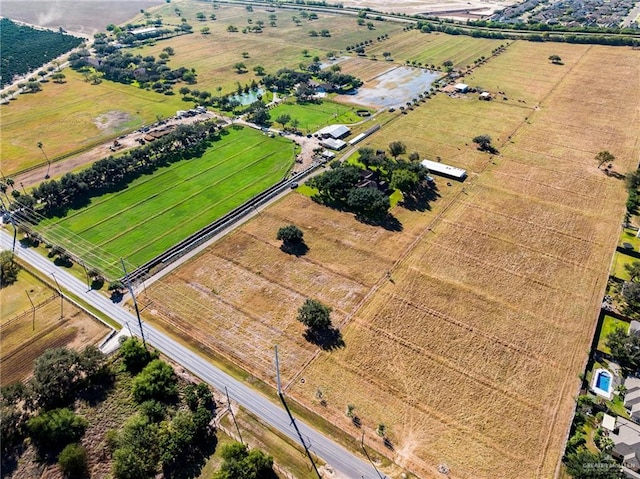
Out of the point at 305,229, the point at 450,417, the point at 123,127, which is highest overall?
the point at 123,127

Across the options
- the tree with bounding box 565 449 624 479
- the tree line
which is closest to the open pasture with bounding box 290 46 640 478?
the tree with bounding box 565 449 624 479

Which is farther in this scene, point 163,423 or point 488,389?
point 488,389

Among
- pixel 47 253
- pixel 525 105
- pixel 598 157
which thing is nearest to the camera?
pixel 47 253

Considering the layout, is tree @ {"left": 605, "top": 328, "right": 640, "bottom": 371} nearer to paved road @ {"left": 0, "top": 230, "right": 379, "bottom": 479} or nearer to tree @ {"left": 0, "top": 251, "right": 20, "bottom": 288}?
paved road @ {"left": 0, "top": 230, "right": 379, "bottom": 479}

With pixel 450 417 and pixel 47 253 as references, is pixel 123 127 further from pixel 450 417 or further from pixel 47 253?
pixel 450 417

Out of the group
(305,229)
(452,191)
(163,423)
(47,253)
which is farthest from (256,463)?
(452,191)

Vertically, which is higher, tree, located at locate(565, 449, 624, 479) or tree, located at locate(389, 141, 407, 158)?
tree, located at locate(389, 141, 407, 158)

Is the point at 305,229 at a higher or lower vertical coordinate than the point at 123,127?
lower
